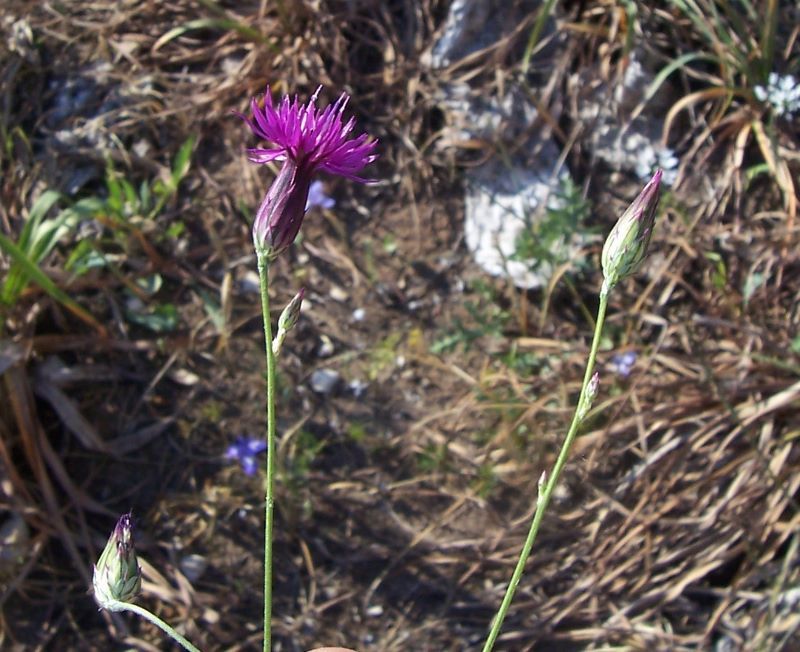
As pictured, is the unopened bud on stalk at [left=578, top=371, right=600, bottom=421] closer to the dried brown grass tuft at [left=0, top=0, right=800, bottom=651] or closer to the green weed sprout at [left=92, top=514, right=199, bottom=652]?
the green weed sprout at [left=92, top=514, right=199, bottom=652]

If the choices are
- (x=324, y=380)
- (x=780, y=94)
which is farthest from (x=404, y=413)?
(x=780, y=94)

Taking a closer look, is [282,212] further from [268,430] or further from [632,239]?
[632,239]

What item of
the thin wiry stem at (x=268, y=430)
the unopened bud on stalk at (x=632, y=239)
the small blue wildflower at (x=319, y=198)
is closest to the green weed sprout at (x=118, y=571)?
the thin wiry stem at (x=268, y=430)

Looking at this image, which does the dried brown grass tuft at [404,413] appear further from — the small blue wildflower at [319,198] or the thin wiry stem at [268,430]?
the thin wiry stem at [268,430]

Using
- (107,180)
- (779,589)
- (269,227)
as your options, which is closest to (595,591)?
(779,589)

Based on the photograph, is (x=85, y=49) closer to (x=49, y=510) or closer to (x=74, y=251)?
(x=74, y=251)

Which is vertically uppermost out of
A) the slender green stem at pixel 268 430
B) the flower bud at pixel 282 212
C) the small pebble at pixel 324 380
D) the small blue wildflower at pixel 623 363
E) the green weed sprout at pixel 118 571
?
the flower bud at pixel 282 212
